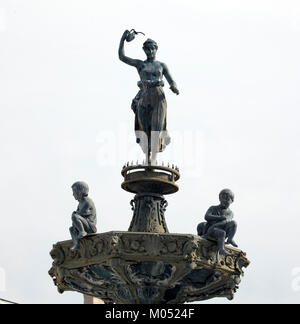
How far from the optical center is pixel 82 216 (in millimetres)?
28344

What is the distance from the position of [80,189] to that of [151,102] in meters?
3.36

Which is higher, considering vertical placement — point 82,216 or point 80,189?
point 80,189

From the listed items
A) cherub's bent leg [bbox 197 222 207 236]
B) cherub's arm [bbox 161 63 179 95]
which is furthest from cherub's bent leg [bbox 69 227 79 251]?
cherub's arm [bbox 161 63 179 95]

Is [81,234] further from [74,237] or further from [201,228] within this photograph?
[201,228]

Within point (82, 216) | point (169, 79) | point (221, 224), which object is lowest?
point (221, 224)

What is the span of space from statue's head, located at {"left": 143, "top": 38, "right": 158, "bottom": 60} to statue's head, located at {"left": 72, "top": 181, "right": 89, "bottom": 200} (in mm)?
4279

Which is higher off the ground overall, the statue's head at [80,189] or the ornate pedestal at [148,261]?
the statue's head at [80,189]

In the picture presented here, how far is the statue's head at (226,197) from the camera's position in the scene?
28219mm

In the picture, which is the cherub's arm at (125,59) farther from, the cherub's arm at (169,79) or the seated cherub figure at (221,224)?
the seated cherub figure at (221,224)

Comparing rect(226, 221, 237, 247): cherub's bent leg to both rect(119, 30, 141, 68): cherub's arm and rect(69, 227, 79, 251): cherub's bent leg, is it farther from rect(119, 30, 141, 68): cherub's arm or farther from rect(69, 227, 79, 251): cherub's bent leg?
rect(119, 30, 141, 68): cherub's arm

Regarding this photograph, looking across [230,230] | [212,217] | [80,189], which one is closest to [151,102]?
[80,189]

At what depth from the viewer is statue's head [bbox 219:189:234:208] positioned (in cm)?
2822

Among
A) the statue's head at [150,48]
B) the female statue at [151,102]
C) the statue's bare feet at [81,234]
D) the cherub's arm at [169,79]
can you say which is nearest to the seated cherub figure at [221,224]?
the female statue at [151,102]
